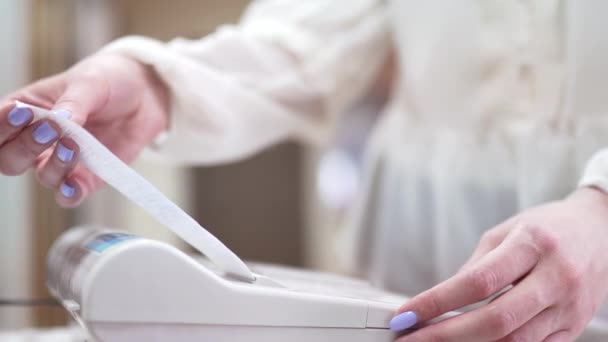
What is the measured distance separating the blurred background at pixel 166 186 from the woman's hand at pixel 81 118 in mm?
81

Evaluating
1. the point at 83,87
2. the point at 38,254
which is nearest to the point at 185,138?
the point at 83,87

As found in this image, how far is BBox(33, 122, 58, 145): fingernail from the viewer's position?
309 millimetres

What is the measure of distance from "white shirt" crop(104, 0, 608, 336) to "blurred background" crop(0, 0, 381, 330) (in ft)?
0.24

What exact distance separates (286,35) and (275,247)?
1.52m

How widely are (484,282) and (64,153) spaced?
0.22 m

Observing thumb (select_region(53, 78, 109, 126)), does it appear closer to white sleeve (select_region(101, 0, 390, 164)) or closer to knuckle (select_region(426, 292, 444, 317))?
white sleeve (select_region(101, 0, 390, 164))

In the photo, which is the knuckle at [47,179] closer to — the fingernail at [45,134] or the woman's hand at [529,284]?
the fingernail at [45,134]

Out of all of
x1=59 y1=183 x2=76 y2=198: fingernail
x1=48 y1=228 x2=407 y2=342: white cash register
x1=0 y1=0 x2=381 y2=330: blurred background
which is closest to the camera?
x1=48 y1=228 x2=407 y2=342: white cash register

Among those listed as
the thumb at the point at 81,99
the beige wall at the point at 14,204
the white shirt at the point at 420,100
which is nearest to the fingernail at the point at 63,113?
the thumb at the point at 81,99

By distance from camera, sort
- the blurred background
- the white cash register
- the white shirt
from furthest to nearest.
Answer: the blurred background < the white shirt < the white cash register

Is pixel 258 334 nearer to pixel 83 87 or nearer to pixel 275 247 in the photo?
pixel 83 87

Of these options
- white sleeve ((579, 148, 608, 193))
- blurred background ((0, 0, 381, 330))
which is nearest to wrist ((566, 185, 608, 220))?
white sleeve ((579, 148, 608, 193))

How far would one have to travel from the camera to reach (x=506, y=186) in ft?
1.74

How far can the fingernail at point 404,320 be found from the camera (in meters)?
0.31
